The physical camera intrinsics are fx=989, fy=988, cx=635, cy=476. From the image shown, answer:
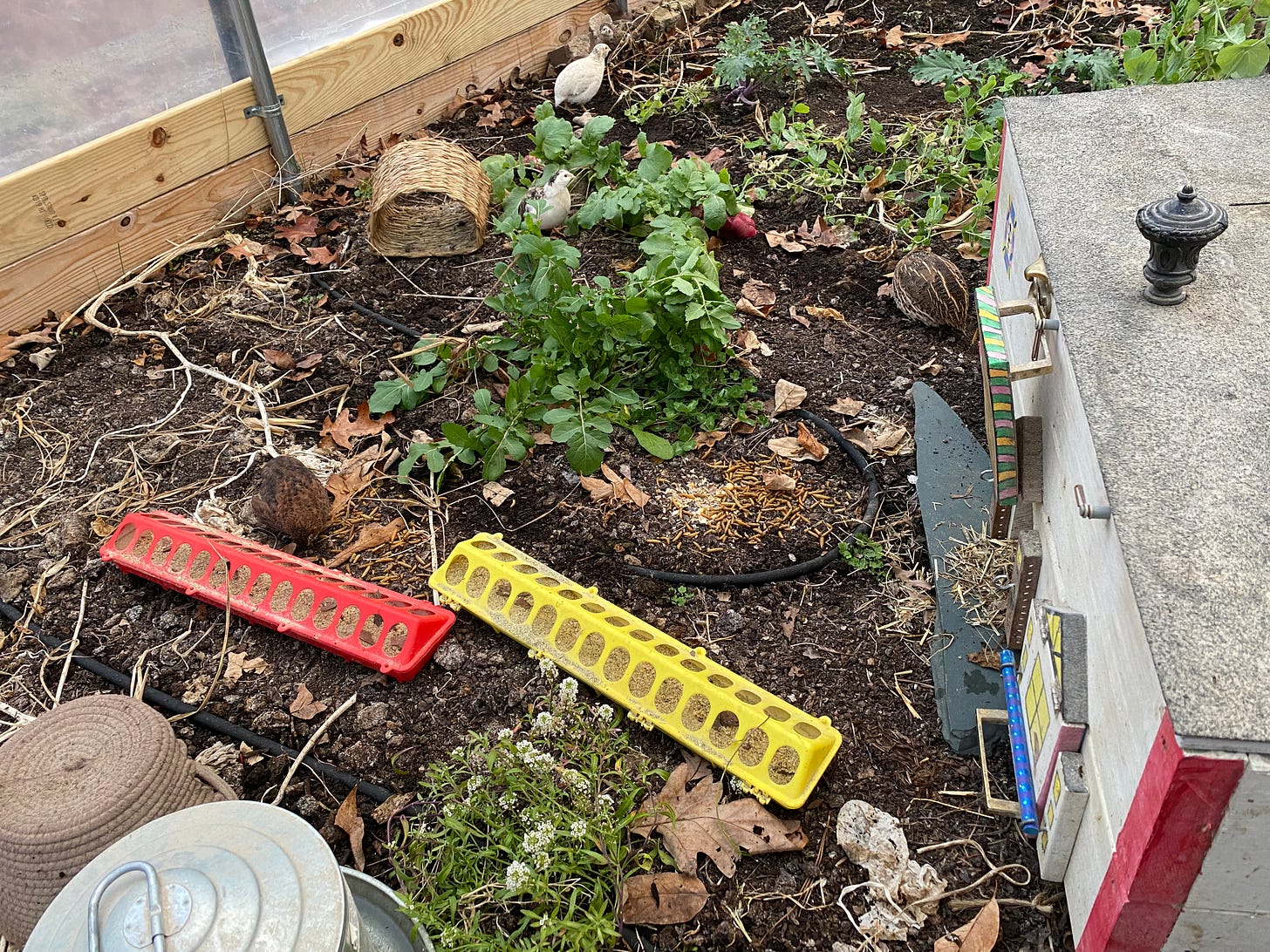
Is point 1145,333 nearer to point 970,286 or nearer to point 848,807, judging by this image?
point 848,807

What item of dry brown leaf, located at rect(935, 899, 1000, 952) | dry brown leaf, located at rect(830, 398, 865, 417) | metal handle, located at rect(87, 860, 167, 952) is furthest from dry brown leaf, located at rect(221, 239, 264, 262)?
dry brown leaf, located at rect(935, 899, 1000, 952)

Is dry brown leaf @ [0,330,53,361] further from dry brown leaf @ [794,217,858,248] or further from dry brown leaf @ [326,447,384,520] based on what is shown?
dry brown leaf @ [794,217,858,248]

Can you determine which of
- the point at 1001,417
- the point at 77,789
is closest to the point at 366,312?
the point at 77,789

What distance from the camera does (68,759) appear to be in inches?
83.9

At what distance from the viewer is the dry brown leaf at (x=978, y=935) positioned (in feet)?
6.74

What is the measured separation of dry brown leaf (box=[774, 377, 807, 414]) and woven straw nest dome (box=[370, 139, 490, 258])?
Result: 1677mm

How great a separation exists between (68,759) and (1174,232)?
8.34 ft

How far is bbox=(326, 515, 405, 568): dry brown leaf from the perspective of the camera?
3111mm

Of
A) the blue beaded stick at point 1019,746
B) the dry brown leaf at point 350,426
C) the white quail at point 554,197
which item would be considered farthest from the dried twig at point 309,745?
the white quail at point 554,197

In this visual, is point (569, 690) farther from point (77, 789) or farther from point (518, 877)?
point (77, 789)

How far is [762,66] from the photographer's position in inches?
205

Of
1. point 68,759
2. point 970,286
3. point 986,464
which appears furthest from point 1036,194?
point 68,759

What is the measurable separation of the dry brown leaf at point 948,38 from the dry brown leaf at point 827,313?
8.23 feet

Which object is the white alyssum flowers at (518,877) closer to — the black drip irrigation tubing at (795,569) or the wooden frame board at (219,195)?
the black drip irrigation tubing at (795,569)
